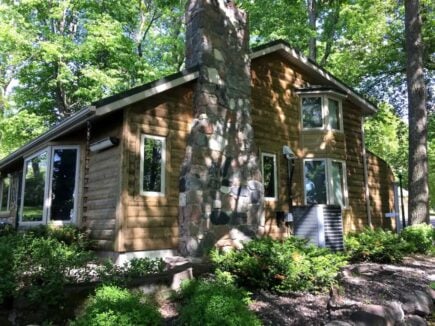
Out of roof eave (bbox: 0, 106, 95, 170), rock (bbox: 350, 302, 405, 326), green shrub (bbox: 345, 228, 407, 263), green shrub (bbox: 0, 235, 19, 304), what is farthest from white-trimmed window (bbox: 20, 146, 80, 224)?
rock (bbox: 350, 302, 405, 326)

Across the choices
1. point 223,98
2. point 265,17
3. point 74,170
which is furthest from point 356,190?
point 265,17

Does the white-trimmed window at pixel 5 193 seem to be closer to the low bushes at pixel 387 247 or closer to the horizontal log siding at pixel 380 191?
the low bushes at pixel 387 247

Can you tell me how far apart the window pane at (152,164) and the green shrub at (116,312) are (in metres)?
4.95

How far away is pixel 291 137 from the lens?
12.4 m

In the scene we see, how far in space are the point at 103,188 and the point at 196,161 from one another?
255 centimetres

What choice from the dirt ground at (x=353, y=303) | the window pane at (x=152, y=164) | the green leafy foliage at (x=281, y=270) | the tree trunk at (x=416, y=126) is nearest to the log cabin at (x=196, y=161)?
the window pane at (x=152, y=164)

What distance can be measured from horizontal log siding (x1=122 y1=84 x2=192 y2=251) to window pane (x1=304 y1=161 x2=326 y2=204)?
4.85 meters

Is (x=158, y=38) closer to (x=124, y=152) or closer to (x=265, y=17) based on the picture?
(x=265, y=17)

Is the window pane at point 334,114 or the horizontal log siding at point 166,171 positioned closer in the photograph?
the horizontal log siding at point 166,171

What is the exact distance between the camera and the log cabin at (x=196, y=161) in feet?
26.8

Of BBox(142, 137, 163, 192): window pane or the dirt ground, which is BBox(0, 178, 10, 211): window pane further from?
the dirt ground

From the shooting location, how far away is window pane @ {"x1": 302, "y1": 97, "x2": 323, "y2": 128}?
13.0m

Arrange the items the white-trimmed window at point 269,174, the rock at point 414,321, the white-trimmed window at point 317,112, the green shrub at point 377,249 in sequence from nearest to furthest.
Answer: the rock at point 414,321
the green shrub at point 377,249
the white-trimmed window at point 269,174
the white-trimmed window at point 317,112

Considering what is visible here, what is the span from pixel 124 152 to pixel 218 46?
3.21 meters
